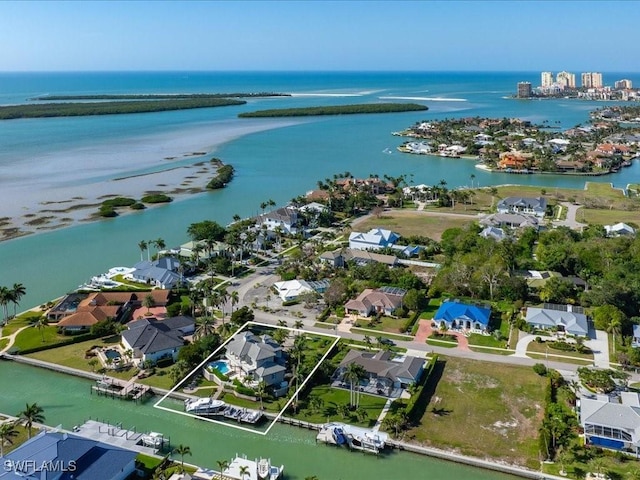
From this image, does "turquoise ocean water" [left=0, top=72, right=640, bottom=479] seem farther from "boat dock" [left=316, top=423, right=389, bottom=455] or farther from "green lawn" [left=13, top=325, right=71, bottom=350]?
"green lawn" [left=13, top=325, right=71, bottom=350]

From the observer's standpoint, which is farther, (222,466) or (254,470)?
(254,470)

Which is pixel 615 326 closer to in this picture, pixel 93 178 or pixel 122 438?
pixel 122 438

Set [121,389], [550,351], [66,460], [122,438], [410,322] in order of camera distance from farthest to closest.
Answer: [410,322]
[550,351]
[121,389]
[122,438]
[66,460]

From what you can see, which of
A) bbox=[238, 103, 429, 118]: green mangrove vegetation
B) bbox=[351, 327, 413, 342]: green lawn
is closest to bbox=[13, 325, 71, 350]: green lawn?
bbox=[351, 327, 413, 342]: green lawn

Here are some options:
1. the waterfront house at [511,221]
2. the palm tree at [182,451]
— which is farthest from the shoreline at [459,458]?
the waterfront house at [511,221]

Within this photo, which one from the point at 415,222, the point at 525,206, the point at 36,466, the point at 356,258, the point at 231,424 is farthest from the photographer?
the point at 525,206

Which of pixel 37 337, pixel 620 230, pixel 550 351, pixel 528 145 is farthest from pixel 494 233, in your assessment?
pixel 528 145

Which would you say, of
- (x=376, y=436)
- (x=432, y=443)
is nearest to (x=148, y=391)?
(x=376, y=436)
